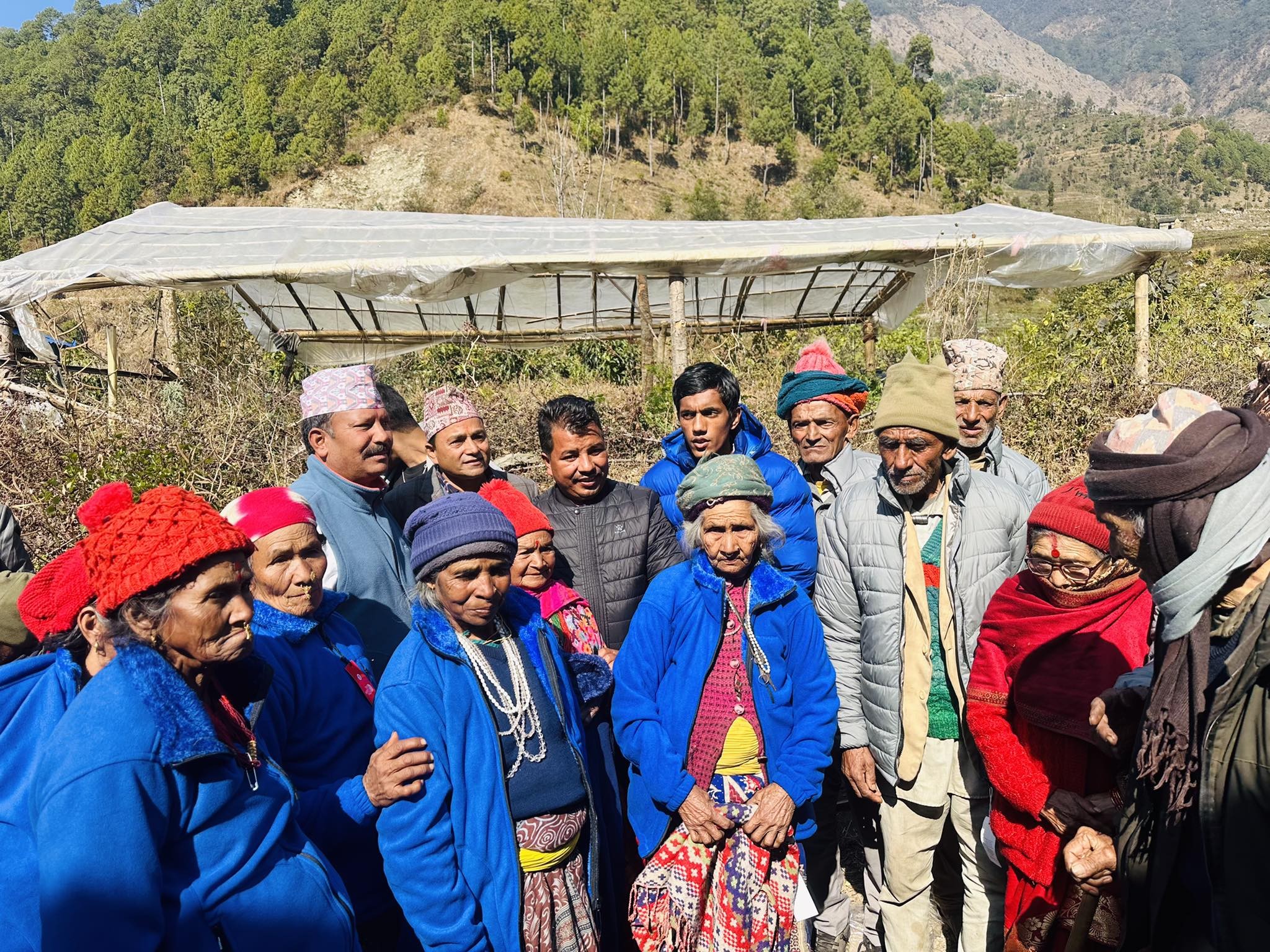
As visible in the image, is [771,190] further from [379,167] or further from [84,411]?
[84,411]

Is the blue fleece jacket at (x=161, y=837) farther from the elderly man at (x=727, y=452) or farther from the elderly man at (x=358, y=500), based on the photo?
the elderly man at (x=727, y=452)

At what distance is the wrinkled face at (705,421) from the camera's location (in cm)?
311

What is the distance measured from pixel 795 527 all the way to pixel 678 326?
164 inches

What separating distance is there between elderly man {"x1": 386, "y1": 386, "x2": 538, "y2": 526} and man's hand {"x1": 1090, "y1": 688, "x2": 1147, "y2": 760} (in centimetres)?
212

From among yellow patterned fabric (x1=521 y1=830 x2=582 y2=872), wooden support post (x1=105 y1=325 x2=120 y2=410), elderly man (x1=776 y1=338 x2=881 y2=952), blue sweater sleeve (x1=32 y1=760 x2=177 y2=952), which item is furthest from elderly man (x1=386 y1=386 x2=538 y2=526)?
wooden support post (x1=105 y1=325 x2=120 y2=410)

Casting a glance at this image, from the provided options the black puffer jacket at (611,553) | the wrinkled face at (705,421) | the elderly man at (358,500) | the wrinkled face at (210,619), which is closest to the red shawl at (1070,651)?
the black puffer jacket at (611,553)

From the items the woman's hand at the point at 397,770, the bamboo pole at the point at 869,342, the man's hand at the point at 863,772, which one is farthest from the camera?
the bamboo pole at the point at 869,342

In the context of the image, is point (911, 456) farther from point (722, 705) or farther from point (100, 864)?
point (100, 864)

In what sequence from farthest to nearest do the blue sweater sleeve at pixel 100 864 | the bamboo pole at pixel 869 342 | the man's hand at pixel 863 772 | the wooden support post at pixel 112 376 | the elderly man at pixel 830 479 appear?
the bamboo pole at pixel 869 342 → the wooden support post at pixel 112 376 → the elderly man at pixel 830 479 → the man's hand at pixel 863 772 → the blue sweater sleeve at pixel 100 864

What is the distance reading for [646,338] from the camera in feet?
25.4

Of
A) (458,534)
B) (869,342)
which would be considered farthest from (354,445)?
(869,342)

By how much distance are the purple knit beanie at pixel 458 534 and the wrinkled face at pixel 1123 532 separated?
4.32 ft

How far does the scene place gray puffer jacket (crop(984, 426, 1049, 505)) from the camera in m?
3.21

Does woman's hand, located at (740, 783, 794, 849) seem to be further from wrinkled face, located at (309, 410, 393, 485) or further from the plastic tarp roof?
the plastic tarp roof
